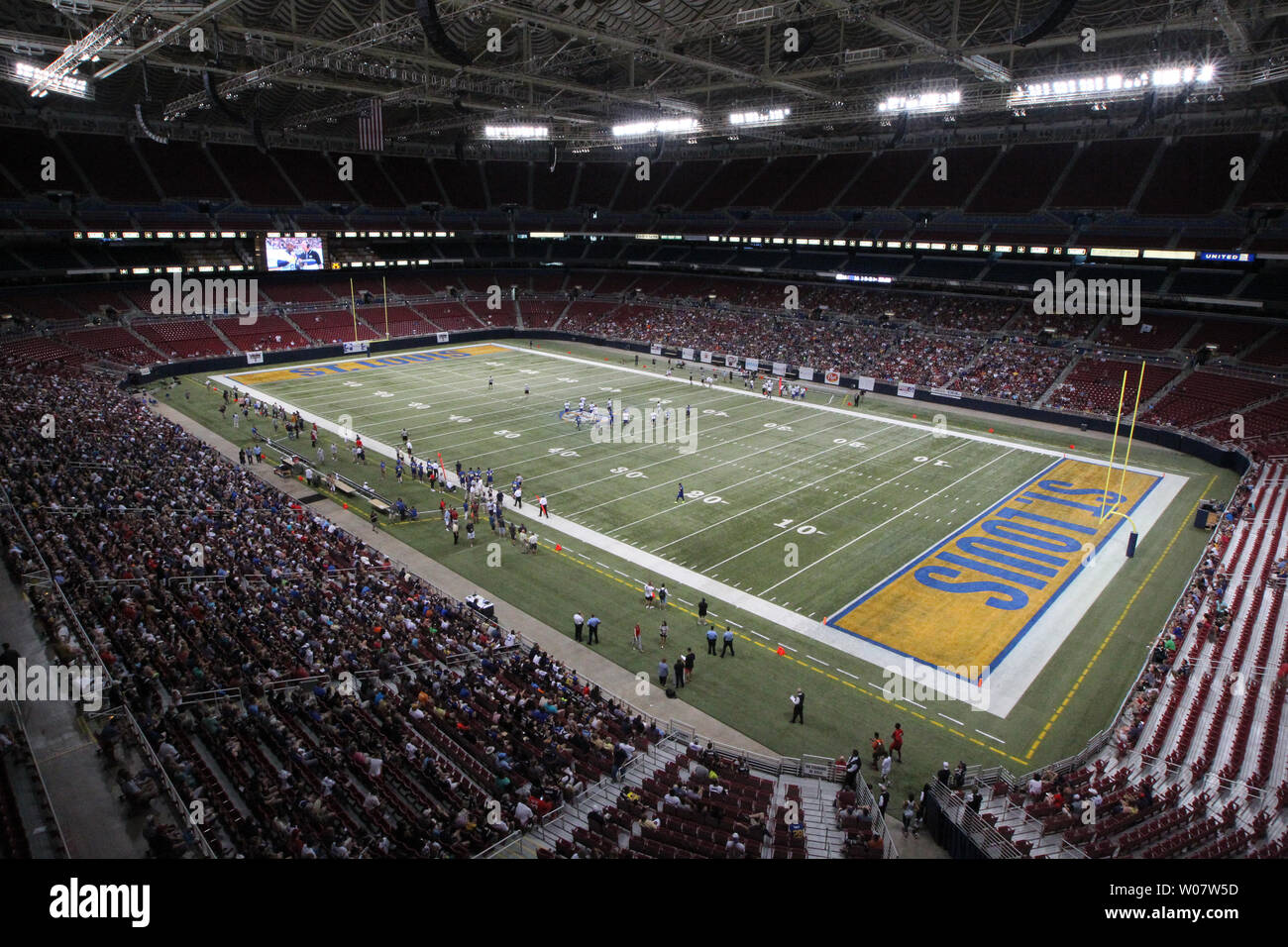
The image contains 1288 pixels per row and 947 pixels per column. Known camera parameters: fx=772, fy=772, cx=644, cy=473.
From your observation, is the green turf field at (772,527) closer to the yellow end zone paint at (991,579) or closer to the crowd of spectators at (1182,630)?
the crowd of spectators at (1182,630)

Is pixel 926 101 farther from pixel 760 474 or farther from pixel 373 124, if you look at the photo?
pixel 373 124

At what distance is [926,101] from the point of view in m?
38.2

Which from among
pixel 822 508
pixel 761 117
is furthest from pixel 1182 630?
pixel 761 117

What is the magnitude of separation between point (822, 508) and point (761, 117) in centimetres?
2735

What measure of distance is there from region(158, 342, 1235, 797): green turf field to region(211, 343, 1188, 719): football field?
0.16 meters

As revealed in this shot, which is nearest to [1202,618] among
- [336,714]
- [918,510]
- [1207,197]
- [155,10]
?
[918,510]

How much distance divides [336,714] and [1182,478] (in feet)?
118

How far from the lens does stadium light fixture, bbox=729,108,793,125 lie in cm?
4509

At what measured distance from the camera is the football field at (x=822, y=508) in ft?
70.9

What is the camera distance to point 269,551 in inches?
872

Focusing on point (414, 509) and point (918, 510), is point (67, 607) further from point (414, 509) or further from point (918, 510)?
point (918, 510)

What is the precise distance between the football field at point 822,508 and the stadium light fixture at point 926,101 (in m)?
16.2

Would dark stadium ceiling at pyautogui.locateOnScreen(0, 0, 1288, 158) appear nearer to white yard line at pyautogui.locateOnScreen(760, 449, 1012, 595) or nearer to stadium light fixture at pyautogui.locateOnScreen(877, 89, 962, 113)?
stadium light fixture at pyautogui.locateOnScreen(877, 89, 962, 113)

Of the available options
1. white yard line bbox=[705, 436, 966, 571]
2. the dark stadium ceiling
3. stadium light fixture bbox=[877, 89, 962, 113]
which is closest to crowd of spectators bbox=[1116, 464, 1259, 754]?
white yard line bbox=[705, 436, 966, 571]
